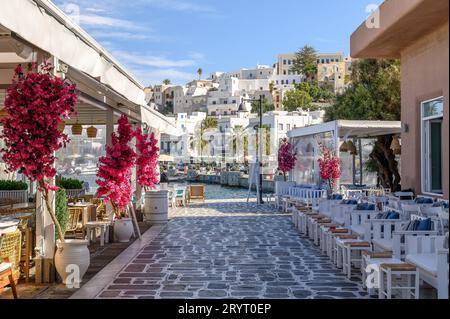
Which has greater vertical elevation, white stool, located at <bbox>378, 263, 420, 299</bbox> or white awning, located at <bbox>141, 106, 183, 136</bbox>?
white awning, located at <bbox>141, 106, 183, 136</bbox>

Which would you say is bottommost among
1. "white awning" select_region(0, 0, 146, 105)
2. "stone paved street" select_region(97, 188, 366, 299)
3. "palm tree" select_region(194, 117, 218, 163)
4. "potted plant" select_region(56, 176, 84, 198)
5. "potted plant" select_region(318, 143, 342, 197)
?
"stone paved street" select_region(97, 188, 366, 299)

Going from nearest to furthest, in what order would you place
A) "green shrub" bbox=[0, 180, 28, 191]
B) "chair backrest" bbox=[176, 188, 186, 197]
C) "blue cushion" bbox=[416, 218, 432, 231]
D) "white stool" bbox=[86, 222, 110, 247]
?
"blue cushion" bbox=[416, 218, 432, 231]
"white stool" bbox=[86, 222, 110, 247]
"green shrub" bbox=[0, 180, 28, 191]
"chair backrest" bbox=[176, 188, 186, 197]

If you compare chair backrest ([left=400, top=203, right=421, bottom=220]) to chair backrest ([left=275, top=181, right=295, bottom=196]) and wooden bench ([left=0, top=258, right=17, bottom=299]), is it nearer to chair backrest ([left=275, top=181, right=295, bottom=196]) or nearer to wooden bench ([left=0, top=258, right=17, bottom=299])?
wooden bench ([left=0, top=258, right=17, bottom=299])

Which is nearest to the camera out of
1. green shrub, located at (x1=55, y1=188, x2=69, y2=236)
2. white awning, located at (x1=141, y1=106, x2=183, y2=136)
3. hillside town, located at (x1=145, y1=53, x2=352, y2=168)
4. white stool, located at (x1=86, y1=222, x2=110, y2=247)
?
green shrub, located at (x1=55, y1=188, x2=69, y2=236)

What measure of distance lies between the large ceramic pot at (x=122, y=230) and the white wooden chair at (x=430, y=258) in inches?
243

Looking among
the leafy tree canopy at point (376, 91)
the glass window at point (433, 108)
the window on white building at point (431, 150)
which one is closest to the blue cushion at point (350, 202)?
the window on white building at point (431, 150)

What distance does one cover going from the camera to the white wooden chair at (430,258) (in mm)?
4945

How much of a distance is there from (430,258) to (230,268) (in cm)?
324

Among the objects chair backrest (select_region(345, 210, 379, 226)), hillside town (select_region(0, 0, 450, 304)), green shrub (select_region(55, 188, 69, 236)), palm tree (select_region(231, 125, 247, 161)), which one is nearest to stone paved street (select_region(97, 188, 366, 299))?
hillside town (select_region(0, 0, 450, 304))

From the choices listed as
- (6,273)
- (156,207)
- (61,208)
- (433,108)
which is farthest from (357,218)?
(156,207)

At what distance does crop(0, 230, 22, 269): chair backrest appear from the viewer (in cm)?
599

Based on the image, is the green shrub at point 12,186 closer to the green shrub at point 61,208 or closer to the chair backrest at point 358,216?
the green shrub at point 61,208

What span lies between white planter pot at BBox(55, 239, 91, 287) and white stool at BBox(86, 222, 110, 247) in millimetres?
3166
